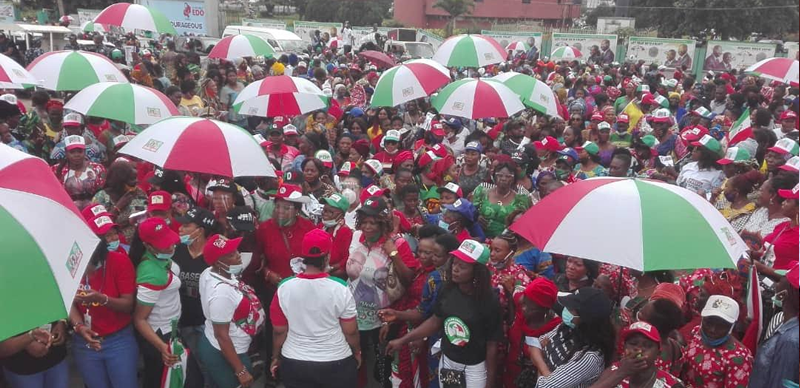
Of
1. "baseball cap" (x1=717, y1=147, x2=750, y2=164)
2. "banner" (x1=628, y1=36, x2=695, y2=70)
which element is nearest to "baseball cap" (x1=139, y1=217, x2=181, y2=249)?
"baseball cap" (x1=717, y1=147, x2=750, y2=164)

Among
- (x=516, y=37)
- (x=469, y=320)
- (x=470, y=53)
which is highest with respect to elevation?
(x=516, y=37)

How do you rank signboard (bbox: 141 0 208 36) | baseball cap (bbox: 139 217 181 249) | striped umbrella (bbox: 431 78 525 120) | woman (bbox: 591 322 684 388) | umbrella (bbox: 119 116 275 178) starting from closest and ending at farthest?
woman (bbox: 591 322 684 388) → baseball cap (bbox: 139 217 181 249) → umbrella (bbox: 119 116 275 178) → striped umbrella (bbox: 431 78 525 120) → signboard (bbox: 141 0 208 36)

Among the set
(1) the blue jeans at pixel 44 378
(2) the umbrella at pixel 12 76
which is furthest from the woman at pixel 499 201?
(2) the umbrella at pixel 12 76

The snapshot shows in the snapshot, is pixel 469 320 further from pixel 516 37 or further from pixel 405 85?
pixel 516 37

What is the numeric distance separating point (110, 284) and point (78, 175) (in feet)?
8.55

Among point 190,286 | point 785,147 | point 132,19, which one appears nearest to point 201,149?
point 190,286

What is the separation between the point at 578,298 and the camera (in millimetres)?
3398

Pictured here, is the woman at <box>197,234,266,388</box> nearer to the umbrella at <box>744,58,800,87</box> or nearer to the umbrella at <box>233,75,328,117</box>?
the umbrella at <box>233,75,328,117</box>

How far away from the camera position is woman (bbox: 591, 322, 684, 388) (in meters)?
3.11

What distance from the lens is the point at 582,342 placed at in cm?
348

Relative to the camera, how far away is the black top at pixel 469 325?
12.6 ft

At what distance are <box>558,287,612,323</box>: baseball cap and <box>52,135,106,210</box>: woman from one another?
4.54 metres

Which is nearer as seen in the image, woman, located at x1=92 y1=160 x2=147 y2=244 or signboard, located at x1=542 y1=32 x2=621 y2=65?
woman, located at x1=92 y1=160 x2=147 y2=244

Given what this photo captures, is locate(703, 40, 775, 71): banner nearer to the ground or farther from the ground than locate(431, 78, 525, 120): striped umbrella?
farther from the ground
